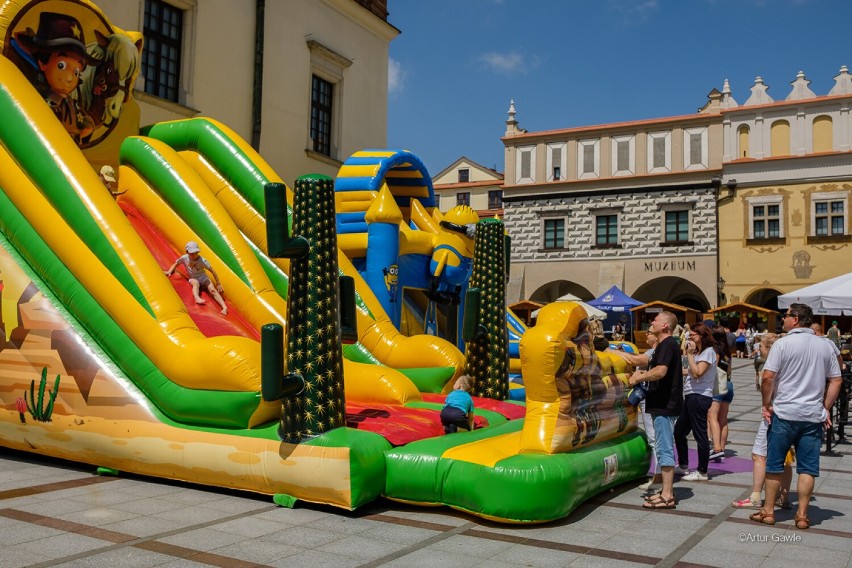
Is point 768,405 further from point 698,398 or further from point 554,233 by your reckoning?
point 554,233

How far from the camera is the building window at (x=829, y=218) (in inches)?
1088

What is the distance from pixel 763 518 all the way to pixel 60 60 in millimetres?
8415

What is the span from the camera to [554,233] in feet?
107

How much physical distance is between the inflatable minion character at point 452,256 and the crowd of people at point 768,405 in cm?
399

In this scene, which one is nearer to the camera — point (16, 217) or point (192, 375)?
point (192, 375)

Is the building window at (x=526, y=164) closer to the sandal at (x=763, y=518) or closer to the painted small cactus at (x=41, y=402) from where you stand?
the painted small cactus at (x=41, y=402)

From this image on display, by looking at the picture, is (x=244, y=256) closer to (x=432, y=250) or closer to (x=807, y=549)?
(x=432, y=250)

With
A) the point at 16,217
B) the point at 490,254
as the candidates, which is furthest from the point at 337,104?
the point at 16,217

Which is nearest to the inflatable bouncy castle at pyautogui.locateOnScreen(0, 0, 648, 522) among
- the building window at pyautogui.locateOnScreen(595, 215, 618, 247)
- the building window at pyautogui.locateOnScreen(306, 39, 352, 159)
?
the building window at pyautogui.locateOnScreen(306, 39, 352, 159)

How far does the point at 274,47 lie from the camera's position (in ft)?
51.5

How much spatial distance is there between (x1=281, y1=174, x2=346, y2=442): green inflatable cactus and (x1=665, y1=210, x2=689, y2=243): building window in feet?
84.9

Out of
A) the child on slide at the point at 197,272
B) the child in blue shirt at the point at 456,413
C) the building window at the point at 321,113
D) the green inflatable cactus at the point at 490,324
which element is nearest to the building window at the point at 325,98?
the building window at the point at 321,113

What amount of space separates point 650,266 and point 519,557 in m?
27.3

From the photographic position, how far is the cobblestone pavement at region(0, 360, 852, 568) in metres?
4.54
